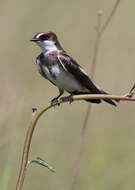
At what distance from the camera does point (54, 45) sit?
4047 mm

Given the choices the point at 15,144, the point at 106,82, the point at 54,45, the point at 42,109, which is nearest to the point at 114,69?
the point at 106,82

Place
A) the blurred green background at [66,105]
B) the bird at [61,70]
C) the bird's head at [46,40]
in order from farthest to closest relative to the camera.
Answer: the blurred green background at [66,105] → the bird's head at [46,40] → the bird at [61,70]

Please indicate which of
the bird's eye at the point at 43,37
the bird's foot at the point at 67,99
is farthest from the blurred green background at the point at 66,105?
the bird's eye at the point at 43,37

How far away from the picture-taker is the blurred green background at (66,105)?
4547 mm

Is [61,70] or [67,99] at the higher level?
[61,70]

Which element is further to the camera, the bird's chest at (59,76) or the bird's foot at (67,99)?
the bird's chest at (59,76)

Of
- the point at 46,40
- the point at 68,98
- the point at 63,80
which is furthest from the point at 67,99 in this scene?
the point at 46,40

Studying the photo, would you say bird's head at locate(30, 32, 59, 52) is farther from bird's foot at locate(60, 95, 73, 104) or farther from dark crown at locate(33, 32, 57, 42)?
bird's foot at locate(60, 95, 73, 104)

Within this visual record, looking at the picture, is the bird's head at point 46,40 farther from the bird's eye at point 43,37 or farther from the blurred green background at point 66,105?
the blurred green background at point 66,105

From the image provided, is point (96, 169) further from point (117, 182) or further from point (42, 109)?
point (42, 109)

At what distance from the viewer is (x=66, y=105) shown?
5.72 m

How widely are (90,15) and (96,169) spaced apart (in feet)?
8.43

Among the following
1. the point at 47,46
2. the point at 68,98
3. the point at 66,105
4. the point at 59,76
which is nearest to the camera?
the point at 68,98

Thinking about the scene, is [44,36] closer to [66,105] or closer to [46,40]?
[46,40]
